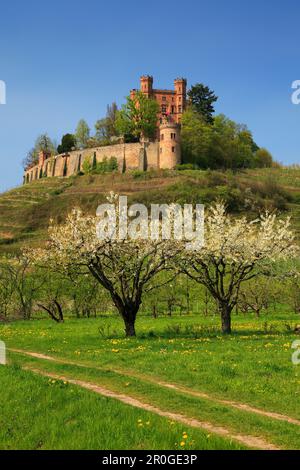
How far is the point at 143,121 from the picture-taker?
13750 centimetres

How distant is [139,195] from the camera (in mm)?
111500

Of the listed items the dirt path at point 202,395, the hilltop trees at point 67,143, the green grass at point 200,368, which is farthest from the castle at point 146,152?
the dirt path at point 202,395

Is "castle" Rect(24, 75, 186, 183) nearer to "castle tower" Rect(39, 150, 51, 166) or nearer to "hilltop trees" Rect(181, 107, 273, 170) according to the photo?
"castle tower" Rect(39, 150, 51, 166)

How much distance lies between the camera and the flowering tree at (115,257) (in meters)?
26.6

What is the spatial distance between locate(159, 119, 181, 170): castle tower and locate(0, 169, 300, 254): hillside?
5939mm

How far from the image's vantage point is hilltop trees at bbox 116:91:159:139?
447 ft

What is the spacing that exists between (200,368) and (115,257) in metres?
10.9

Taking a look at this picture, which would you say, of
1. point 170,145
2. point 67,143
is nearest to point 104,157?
point 170,145

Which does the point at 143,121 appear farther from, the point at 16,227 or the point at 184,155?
the point at 16,227

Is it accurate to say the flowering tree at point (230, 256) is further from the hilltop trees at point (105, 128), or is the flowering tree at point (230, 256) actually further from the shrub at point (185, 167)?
the hilltop trees at point (105, 128)

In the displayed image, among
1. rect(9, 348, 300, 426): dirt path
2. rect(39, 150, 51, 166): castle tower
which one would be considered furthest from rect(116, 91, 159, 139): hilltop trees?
rect(9, 348, 300, 426): dirt path

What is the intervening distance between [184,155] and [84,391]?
4803 inches

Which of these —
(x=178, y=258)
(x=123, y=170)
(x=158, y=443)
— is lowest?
(x=158, y=443)

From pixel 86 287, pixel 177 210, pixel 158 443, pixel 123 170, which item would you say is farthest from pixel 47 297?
pixel 123 170
